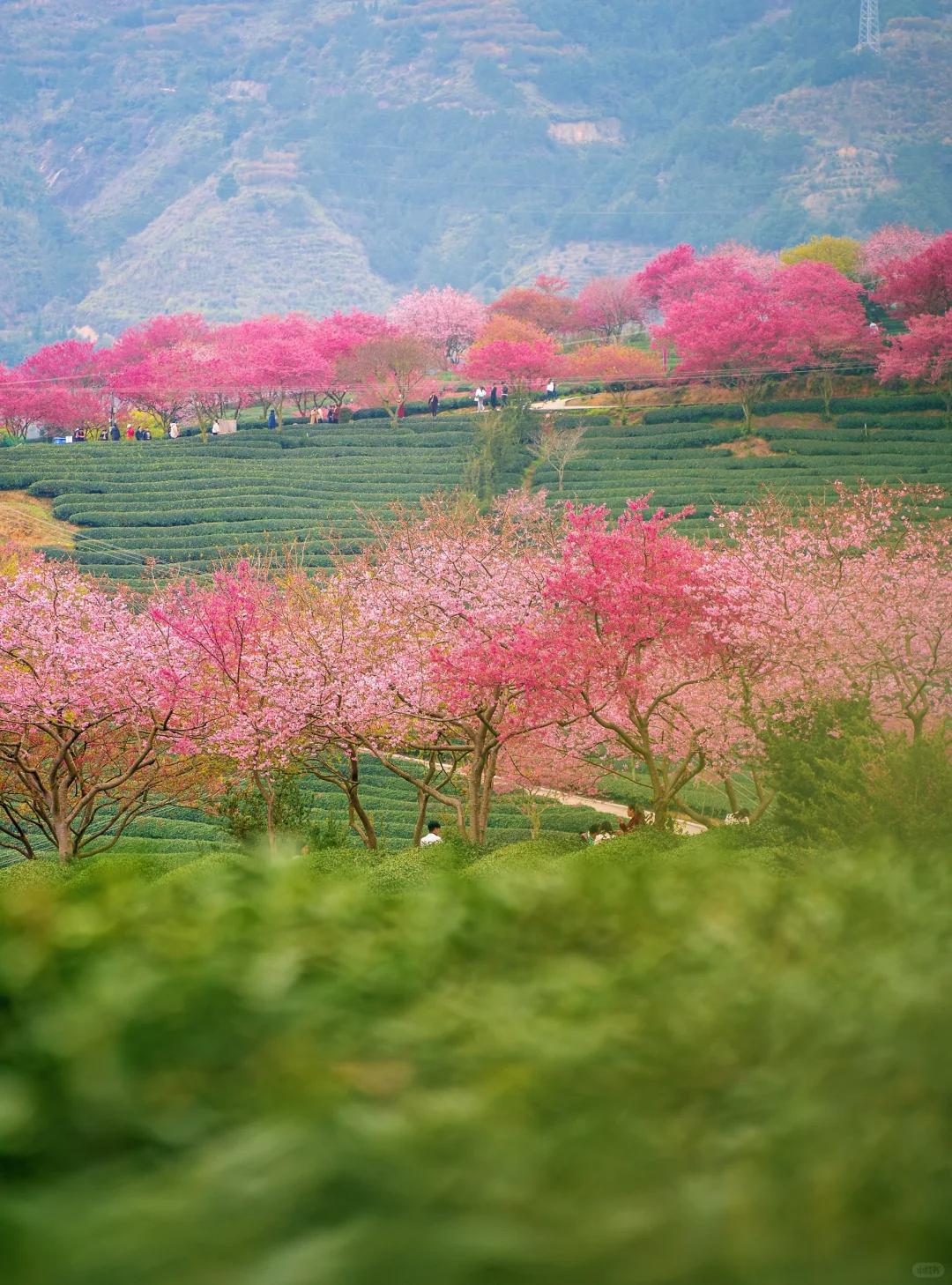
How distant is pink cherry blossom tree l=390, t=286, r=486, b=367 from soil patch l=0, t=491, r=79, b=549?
41.3 metres

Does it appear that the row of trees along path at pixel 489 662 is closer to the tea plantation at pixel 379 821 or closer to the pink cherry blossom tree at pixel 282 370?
the tea plantation at pixel 379 821

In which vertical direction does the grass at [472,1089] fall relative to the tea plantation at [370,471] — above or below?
below

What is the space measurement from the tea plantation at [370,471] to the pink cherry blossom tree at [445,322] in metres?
30.8

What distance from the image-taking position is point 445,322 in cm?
8731

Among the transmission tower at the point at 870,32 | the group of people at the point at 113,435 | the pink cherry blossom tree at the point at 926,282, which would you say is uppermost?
the transmission tower at the point at 870,32

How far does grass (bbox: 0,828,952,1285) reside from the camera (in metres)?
2.11

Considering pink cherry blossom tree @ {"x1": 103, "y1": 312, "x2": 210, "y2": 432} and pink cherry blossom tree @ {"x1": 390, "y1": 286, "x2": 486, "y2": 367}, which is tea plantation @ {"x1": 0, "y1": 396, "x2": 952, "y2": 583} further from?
pink cherry blossom tree @ {"x1": 390, "y1": 286, "x2": 486, "y2": 367}

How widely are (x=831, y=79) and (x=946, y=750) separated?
671 ft

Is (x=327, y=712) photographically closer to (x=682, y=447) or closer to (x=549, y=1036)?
(x=549, y=1036)

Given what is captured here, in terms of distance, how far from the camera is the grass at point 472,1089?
2.11 m

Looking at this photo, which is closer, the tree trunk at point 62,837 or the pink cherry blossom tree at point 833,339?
the tree trunk at point 62,837

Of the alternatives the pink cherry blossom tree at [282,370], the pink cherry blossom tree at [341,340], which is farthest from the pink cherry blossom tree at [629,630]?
the pink cherry blossom tree at [341,340]

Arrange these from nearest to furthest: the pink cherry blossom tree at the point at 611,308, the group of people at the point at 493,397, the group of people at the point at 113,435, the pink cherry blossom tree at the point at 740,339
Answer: the pink cherry blossom tree at the point at 740,339 < the group of people at the point at 493,397 < the group of people at the point at 113,435 < the pink cherry blossom tree at the point at 611,308

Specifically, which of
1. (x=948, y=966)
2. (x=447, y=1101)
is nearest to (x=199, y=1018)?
(x=447, y=1101)
